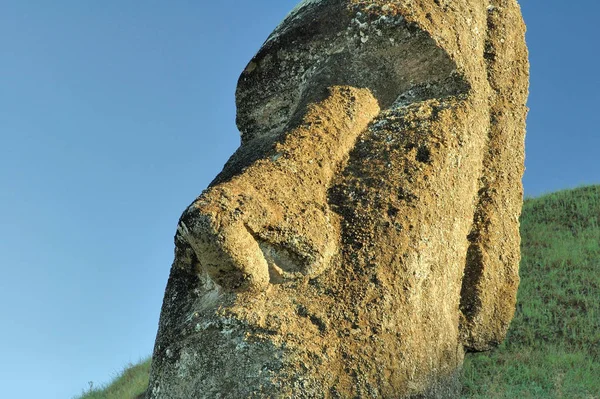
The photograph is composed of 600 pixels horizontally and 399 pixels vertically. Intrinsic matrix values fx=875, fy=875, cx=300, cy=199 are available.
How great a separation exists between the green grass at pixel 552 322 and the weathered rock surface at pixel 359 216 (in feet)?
4.29

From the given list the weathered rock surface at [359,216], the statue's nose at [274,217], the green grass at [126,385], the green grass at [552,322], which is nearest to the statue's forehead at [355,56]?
the weathered rock surface at [359,216]

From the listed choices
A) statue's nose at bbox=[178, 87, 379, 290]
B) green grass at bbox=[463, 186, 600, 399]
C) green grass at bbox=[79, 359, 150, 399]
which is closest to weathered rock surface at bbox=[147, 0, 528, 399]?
statue's nose at bbox=[178, 87, 379, 290]

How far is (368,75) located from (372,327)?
1830 millimetres

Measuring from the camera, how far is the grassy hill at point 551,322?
269 inches

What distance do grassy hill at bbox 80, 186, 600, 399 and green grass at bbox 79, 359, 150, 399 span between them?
0.02m

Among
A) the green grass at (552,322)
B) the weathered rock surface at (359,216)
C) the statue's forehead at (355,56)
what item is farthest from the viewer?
the green grass at (552,322)

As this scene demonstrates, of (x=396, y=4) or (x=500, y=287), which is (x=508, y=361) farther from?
(x=396, y=4)

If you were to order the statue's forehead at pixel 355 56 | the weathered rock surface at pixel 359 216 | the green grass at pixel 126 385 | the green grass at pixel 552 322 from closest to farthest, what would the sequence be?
the weathered rock surface at pixel 359 216 < the statue's forehead at pixel 355 56 < the green grass at pixel 552 322 < the green grass at pixel 126 385

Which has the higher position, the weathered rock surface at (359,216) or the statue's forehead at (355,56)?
the statue's forehead at (355,56)

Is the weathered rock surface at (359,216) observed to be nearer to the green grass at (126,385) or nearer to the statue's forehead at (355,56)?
the statue's forehead at (355,56)

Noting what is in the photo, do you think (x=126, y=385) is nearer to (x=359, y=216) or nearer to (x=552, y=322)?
(x=552, y=322)

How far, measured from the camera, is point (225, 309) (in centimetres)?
412

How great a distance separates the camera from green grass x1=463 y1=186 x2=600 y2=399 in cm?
681

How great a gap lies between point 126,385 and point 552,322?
6.41 metres
